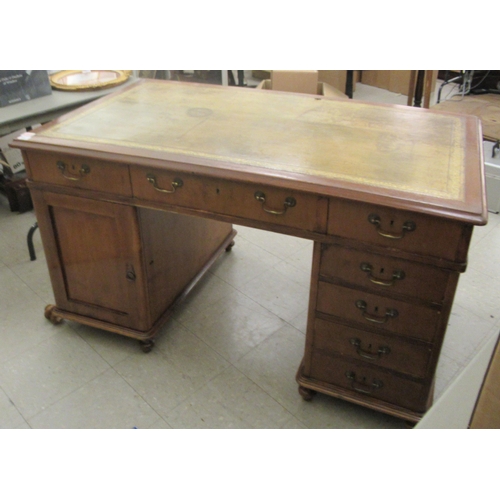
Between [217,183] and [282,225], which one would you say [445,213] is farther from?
[217,183]

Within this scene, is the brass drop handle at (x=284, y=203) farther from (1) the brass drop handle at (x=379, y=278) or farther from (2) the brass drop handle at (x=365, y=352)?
(2) the brass drop handle at (x=365, y=352)

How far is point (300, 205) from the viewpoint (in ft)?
4.74

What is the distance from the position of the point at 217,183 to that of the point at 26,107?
126 centimetres

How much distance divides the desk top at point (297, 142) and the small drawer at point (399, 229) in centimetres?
4

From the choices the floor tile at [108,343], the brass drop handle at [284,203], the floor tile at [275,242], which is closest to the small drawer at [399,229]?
the brass drop handle at [284,203]

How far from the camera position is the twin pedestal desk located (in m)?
1.39

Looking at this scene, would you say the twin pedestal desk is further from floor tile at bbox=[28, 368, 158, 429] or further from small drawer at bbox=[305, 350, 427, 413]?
floor tile at bbox=[28, 368, 158, 429]

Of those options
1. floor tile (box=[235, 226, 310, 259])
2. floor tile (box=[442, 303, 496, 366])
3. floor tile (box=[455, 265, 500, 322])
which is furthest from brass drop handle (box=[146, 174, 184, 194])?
floor tile (box=[455, 265, 500, 322])

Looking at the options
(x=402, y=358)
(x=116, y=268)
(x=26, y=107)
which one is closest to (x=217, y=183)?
(x=116, y=268)

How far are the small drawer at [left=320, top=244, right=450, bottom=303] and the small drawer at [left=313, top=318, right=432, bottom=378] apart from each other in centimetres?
17

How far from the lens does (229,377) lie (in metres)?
1.92

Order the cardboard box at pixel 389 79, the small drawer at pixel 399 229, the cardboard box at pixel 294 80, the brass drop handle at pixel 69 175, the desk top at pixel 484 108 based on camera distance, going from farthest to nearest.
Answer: the cardboard box at pixel 389 79, the desk top at pixel 484 108, the cardboard box at pixel 294 80, the brass drop handle at pixel 69 175, the small drawer at pixel 399 229

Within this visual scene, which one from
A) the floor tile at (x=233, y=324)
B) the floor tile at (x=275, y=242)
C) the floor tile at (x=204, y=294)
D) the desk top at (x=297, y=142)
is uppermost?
the desk top at (x=297, y=142)

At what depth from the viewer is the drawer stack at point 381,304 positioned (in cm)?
136
